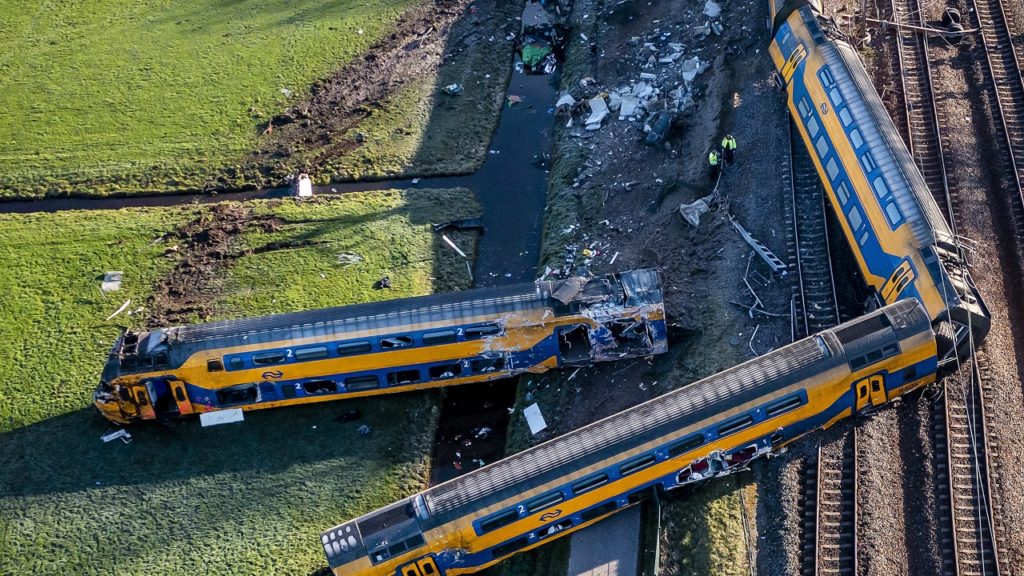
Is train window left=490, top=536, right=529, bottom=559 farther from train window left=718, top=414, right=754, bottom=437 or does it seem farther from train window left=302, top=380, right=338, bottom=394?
train window left=302, top=380, right=338, bottom=394

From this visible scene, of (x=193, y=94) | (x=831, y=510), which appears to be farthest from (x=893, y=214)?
(x=193, y=94)

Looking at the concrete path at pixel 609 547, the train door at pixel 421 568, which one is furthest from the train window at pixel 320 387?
the concrete path at pixel 609 547

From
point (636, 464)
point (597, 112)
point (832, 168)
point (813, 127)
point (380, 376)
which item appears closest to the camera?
point (636, 464)

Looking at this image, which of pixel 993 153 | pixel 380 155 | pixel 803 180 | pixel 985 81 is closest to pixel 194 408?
pixel 380 155

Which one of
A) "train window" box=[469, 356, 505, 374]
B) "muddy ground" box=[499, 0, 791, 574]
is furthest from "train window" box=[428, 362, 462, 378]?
"muddy ground" box=[499, 0, 791, 574]

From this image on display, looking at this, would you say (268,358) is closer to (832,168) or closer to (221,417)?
(221,417)

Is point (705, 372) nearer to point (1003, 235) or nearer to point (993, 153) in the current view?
point (1003, 235)

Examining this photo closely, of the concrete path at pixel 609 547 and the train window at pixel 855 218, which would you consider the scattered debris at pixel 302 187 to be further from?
the train window at pixel 855 218
